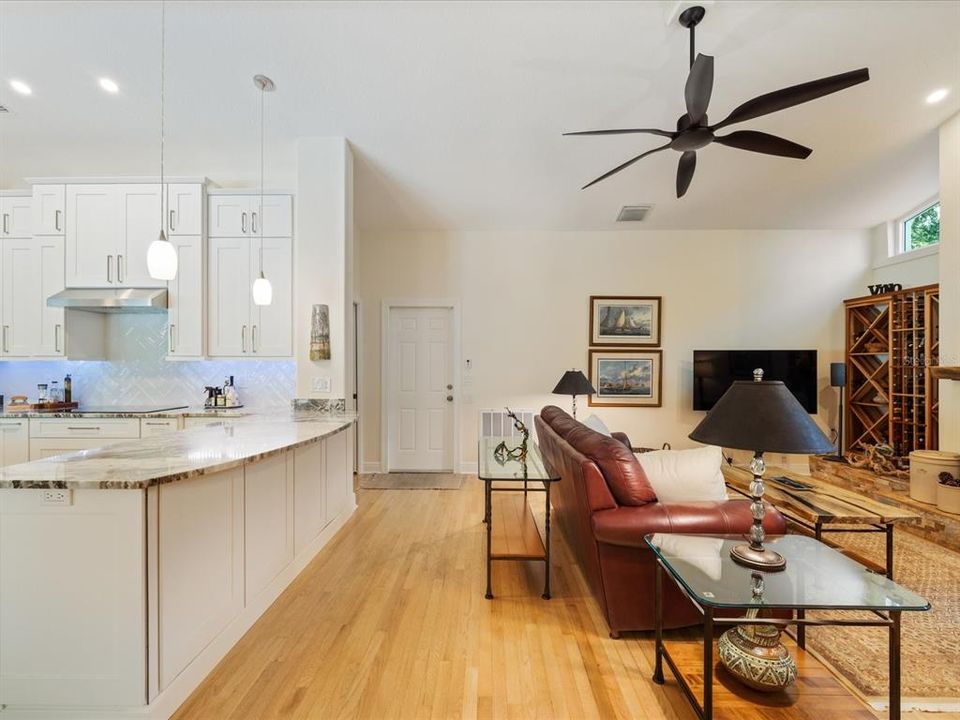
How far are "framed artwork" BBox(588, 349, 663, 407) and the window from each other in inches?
128

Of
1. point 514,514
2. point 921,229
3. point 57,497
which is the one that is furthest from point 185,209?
point 921,229

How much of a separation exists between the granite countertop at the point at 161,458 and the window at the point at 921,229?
6895mm

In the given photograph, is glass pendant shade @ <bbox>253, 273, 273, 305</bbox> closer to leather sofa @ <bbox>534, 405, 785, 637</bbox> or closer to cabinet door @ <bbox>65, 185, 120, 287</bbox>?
cabinet door @ <bbox>65, 185, 120, 287</bbox>

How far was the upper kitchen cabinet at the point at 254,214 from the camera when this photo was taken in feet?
11.9

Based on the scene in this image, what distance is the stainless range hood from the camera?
3.50 m

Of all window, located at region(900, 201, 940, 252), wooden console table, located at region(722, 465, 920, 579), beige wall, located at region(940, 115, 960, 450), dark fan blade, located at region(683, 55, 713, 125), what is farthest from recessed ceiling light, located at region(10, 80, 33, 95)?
window, located at region(900, 201, 940, 252)

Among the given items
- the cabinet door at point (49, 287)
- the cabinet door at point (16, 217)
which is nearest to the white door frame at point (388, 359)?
the cabinet door at point (49, 287)

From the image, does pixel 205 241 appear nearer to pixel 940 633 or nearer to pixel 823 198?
pixel 940 633

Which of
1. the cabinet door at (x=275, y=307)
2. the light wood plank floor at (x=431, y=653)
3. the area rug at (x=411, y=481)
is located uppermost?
the cabinet door at (x=275, y=307)

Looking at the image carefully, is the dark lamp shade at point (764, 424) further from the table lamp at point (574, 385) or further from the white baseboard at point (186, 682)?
the table lamp at point (574, 385)

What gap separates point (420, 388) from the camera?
198 inches

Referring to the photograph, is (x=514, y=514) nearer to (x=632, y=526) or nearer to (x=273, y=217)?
(x=632, y=526)

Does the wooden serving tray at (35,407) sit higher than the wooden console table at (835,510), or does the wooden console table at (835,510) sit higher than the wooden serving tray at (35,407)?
the wooden serving tray at (35,407)

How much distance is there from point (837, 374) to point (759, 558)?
4.79 meters
